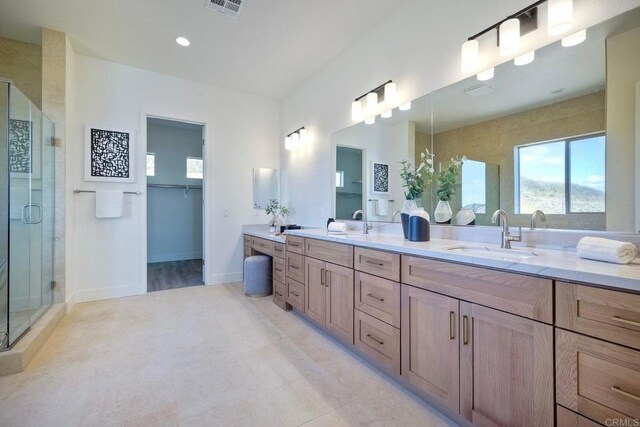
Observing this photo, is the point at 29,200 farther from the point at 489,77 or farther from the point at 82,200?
the point at 489,77

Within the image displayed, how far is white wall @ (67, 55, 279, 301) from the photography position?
3.31 metres

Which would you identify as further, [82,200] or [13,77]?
[82,200]

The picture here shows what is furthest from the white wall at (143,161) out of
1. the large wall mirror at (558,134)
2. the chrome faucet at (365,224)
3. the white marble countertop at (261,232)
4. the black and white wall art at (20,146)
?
the large wall mirror at (558,134)

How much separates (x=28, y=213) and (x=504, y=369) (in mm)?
3748

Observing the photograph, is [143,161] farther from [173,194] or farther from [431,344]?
[431,344]

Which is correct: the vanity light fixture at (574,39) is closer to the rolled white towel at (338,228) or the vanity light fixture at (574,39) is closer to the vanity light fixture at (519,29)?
the vanity light fixture at (519,29)

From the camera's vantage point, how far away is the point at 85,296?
3.32m

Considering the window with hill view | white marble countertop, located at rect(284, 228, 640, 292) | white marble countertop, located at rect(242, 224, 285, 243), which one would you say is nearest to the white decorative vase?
the window with hill view

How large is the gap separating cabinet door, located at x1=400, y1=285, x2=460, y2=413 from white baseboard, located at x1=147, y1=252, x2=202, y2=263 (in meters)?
5.62

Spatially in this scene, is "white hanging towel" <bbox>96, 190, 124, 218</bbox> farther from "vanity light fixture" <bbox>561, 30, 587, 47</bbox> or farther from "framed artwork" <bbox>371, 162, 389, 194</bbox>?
"vanity light fixture" <bbox>561, 30, 587, 47</bbox>

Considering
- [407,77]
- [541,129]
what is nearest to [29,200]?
[407,77]

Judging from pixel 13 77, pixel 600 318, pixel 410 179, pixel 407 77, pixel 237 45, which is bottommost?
pixel 600 318

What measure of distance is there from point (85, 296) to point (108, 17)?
3.04 metres

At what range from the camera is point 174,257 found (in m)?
6.00
